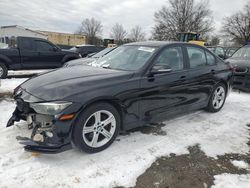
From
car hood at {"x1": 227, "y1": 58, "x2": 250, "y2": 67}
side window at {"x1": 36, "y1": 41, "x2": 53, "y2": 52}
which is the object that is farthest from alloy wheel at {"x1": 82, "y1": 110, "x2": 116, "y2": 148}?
side window at {"x1": 36, "y1": 41, "x2": 53, "y2": 52}

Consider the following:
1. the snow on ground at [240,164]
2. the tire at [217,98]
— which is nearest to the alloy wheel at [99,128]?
the snow on ground at [240,164]

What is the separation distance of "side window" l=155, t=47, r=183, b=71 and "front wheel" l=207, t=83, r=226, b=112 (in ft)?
4.72

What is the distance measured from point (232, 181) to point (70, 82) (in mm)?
2429

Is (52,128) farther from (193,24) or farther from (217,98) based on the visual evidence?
(193,24)

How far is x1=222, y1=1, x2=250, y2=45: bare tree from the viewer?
144 feet

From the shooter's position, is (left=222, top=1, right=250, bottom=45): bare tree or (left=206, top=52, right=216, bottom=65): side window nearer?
(left=206, top=52, right=216, bottom=65): side window

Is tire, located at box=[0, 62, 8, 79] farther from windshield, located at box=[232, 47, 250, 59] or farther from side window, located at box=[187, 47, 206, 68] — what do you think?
windshield, located at box=[232, 47, 250, 59]

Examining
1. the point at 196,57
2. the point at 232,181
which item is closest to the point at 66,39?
the point at 196,57

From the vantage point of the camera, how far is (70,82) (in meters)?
2.96

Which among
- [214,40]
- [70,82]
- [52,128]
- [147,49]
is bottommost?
[52,128]

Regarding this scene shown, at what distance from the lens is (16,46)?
8.74 meters

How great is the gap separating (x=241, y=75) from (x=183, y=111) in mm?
4079

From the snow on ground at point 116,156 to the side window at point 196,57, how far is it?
1.19m

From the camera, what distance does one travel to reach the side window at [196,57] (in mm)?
4320
